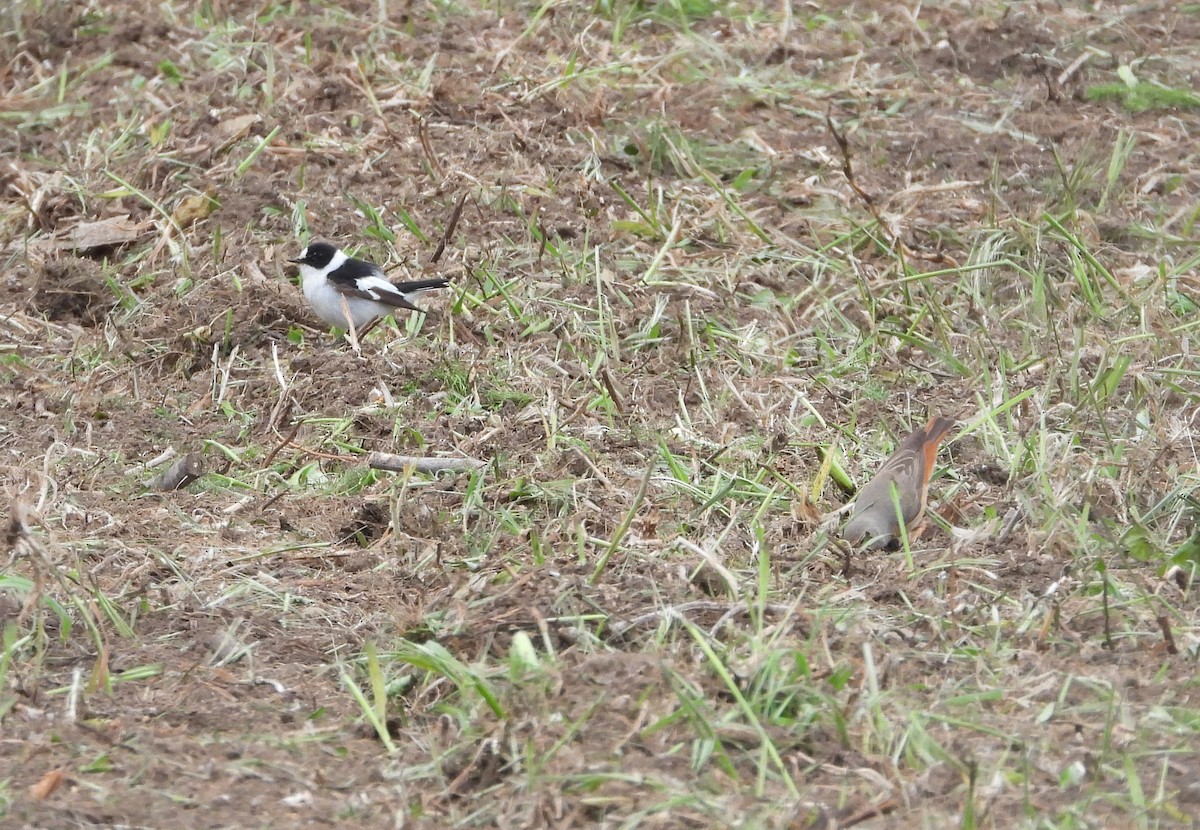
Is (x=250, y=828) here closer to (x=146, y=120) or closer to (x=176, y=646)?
(x=176, y=646)

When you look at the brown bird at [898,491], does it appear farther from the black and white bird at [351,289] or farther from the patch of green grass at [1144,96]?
the patch of green grass at [1144,96]

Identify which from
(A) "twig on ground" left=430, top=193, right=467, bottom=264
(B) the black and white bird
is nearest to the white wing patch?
(B) the black and white bird

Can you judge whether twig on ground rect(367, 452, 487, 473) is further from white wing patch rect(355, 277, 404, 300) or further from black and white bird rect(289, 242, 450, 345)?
white wing patch rect(355, 277, 404, 300)

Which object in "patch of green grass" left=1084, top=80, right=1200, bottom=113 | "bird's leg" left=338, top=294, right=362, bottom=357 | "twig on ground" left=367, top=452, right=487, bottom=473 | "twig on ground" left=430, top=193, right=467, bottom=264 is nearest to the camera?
"twig on ground" left=367, top=452, right=487, bottom=473

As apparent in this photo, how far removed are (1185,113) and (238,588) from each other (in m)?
5.62

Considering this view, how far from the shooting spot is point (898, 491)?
4.64 m

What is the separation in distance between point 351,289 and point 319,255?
341mm

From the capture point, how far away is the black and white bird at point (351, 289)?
614cm

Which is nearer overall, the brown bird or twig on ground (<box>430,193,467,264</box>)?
the brown bird

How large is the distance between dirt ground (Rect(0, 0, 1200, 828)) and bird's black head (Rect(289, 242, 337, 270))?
218 mm

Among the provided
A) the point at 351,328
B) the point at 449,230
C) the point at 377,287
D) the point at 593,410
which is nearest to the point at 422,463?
the point at 593,410

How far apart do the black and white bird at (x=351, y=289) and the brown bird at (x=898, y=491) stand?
215 cm

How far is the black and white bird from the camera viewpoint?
614cm

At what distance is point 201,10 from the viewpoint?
870 cm
